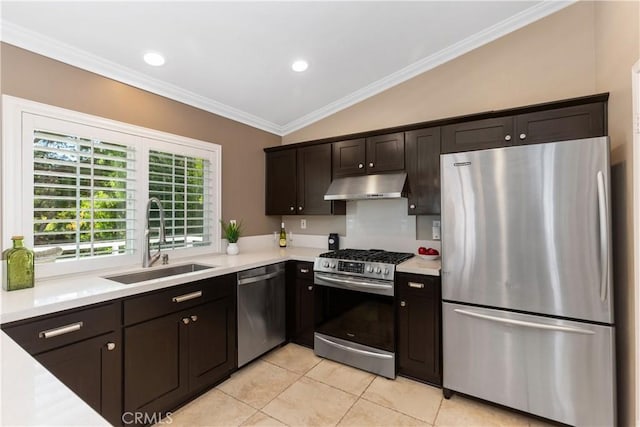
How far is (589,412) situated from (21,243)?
3.68 m

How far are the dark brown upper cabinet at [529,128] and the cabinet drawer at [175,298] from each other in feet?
7.47

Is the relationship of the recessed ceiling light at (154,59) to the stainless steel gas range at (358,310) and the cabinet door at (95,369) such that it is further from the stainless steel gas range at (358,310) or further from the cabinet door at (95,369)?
the stainless steel gas range at (358,310)

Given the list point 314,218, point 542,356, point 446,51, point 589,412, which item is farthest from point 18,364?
point 446,51

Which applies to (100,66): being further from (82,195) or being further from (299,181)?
(299,181)

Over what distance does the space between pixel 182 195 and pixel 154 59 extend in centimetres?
119

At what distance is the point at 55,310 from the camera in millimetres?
1558

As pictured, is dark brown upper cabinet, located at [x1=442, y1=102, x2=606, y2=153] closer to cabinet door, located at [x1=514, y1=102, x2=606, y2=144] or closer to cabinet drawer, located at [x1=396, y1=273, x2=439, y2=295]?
cabinet door, located at [x1=514, y1=102, x2=606, y2=144]

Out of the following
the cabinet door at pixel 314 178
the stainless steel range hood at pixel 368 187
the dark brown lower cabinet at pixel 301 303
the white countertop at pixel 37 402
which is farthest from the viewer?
the cabinet door at pixel 314 178

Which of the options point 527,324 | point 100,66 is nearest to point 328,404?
point 527,324

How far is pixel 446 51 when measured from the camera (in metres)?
2.93

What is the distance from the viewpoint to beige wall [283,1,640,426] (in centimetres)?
176

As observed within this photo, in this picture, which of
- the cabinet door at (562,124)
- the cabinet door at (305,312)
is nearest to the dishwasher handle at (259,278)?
the cabinet door at (305,312)

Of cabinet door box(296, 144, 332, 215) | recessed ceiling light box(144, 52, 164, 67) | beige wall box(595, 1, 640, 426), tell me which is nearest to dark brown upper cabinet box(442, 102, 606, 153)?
beige wall box(595, 1, 640, 426)

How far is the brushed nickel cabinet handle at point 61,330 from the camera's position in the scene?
60.2 inches
